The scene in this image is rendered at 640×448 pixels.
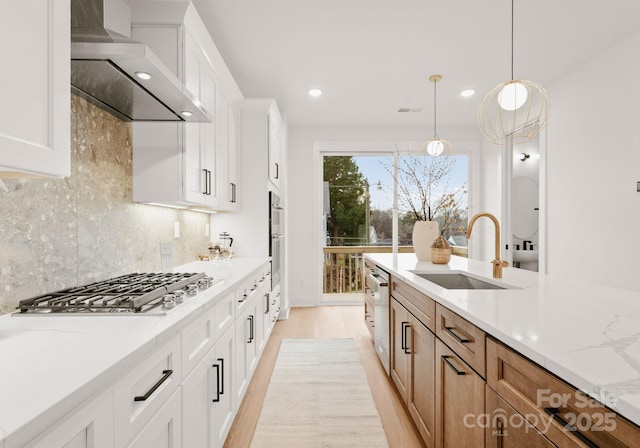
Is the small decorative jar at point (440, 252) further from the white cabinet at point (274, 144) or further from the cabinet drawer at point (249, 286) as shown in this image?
the white cabinet at point (274, 144)

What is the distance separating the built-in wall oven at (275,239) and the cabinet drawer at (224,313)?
5.47 feet

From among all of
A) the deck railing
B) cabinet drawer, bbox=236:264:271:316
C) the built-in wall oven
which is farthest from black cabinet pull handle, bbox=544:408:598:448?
the deck railing

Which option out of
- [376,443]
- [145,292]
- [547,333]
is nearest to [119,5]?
[145,292]

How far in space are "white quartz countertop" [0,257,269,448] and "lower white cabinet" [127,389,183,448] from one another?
22 centimetres

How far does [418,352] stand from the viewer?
1874 mm

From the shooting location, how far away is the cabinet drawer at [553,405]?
2.13 feet

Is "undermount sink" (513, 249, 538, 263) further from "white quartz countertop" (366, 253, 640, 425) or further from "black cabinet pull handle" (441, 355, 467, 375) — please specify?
"black cabinet pull handle" (441, 355, 467, 375)

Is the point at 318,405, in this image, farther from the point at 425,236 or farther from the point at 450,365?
the point at 425,236

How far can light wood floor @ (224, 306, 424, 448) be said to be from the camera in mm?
2010

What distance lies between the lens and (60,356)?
2.75ft

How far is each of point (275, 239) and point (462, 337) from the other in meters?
2.71

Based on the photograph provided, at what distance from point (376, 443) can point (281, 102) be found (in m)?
3.83

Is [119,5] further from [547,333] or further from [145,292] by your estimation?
[547,333]

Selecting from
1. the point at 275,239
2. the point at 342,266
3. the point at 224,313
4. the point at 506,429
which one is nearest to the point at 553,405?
the point at 506,429
